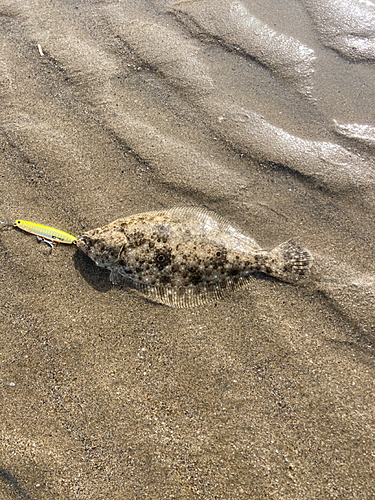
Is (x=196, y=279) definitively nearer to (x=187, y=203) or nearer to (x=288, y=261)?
(x=187, y=203)

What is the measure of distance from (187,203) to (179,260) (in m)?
0.76

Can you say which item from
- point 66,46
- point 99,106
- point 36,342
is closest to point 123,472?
point 36,342

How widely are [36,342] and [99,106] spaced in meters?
2.98

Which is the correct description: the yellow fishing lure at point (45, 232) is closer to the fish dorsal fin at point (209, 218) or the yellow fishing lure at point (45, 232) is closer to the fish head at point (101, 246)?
the fish head at point (101, 246)

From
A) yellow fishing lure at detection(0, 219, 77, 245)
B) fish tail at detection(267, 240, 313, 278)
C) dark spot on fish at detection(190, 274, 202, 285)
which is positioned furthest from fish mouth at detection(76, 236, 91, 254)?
fish tail at detection(267, 240, 313, 278)

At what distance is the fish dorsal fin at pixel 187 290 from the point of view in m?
3.32

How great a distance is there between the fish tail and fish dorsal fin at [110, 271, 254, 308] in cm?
29

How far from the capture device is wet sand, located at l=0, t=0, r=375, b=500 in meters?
2.76

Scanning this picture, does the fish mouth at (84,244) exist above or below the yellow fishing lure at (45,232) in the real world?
above

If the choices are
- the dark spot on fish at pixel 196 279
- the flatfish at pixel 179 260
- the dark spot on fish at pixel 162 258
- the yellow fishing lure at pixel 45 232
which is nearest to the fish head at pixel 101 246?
the flatfish at pixel 179 260

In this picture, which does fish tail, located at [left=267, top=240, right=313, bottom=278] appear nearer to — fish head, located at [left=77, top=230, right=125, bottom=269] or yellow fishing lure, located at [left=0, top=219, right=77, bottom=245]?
fish head, located at [left=77, top=230, right=125, bottom=269]

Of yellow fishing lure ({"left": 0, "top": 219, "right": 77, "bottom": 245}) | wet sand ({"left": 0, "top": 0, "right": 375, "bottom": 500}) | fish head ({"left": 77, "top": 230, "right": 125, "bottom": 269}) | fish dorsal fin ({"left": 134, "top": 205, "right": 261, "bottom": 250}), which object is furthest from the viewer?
fish dorsal fin ({"left": 134, "top": 205, "right": 261, "bottom": 250})

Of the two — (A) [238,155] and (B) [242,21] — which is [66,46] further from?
(A) [238,155]

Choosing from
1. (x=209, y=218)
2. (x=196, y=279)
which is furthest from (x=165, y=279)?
(x=209, y=218)
